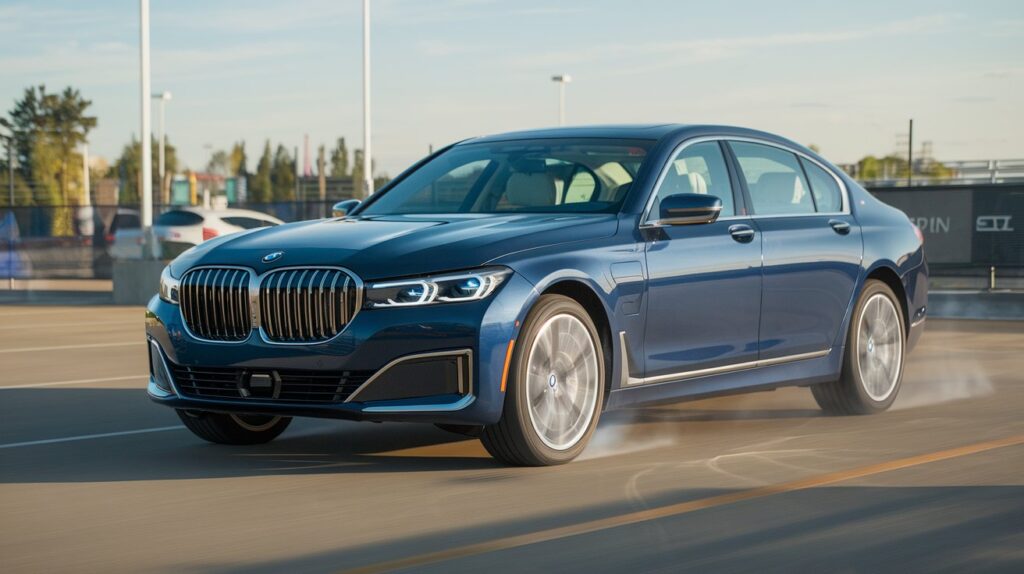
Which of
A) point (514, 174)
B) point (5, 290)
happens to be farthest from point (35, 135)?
point (514, 174)

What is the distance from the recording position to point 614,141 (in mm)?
8445

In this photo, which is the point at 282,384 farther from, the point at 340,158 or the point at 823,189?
the point at 340,158

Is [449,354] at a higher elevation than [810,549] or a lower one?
higher

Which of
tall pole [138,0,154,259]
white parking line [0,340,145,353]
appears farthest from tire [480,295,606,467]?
tall pole [138,0,154,259]

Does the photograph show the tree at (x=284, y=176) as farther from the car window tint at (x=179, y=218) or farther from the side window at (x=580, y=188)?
the side window at (x=580, y=188)

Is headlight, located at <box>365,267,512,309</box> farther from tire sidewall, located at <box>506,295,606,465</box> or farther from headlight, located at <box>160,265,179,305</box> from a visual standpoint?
headlight, located at <box>160,265,179,305</box>

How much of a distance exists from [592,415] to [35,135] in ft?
322

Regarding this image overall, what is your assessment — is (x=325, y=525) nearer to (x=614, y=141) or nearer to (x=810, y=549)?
(x=810, y=549)

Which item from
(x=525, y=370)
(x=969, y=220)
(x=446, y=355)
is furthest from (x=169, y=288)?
(x=969, y=220)

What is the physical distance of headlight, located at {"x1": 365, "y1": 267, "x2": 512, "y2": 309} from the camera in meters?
6.84

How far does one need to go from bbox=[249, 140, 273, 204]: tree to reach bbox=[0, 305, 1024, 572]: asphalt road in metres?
160

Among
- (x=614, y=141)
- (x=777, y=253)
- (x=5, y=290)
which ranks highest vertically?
(x=614, y=141)

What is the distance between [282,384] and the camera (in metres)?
7.04

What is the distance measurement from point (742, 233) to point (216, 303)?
2.85 meters
